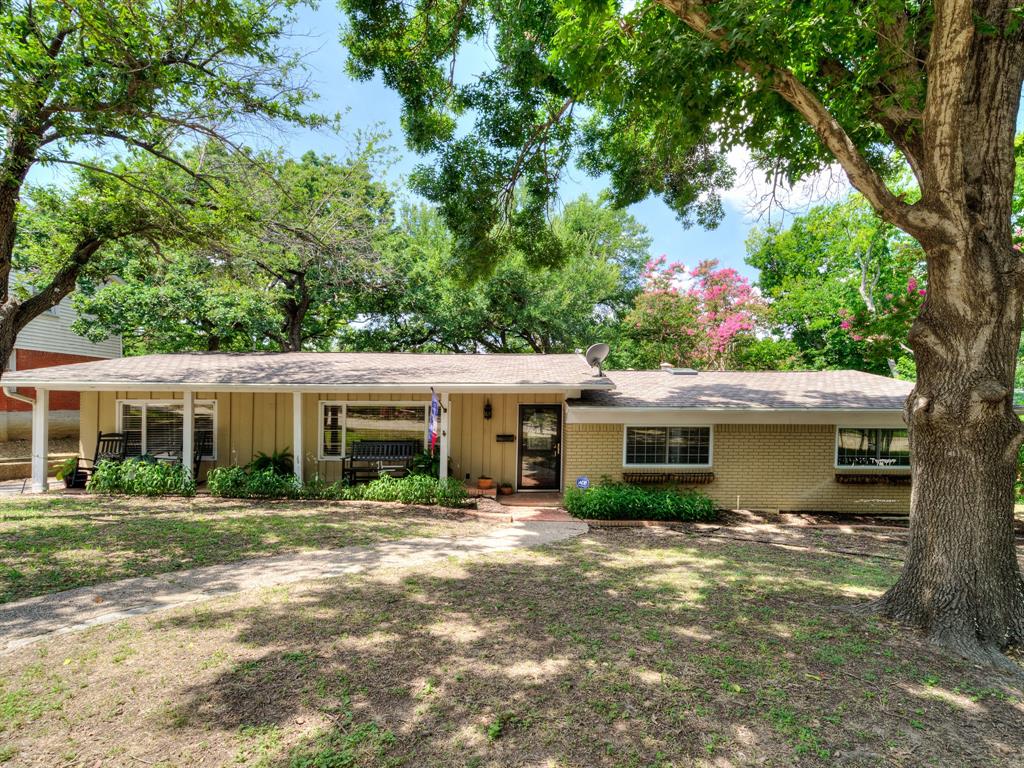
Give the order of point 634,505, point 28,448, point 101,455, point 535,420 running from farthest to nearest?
point 28,448 → point 535,420 → point 101,455 → point 634,505

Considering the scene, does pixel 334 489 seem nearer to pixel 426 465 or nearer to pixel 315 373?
pixel 426 465

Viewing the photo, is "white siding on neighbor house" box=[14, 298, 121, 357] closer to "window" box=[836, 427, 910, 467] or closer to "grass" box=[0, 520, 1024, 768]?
"grass" box=[0, 520, 1024, 768]

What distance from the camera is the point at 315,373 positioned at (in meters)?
11.3

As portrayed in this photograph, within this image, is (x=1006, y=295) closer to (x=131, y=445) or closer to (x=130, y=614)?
(x=130, y=614)

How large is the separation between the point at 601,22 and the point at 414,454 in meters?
8.63

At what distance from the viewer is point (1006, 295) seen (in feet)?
14.0

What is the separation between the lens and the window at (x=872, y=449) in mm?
10508

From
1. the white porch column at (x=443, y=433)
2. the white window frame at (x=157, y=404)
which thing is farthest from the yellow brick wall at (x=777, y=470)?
the white window frame at (x=157, y=404)

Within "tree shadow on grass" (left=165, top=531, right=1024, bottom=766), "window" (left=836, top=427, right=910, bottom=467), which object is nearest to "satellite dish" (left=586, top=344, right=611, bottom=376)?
"window" (left=836, top=427, right=910, bottom=467)

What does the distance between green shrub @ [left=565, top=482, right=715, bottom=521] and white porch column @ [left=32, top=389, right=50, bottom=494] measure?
1105cm

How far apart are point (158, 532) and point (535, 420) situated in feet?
23.5

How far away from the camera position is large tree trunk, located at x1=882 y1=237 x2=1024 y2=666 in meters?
4.22

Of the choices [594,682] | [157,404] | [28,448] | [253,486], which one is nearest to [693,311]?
[253,486]

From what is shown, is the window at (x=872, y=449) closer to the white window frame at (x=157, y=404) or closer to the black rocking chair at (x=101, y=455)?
the white window frame at (x=157, y=404)
